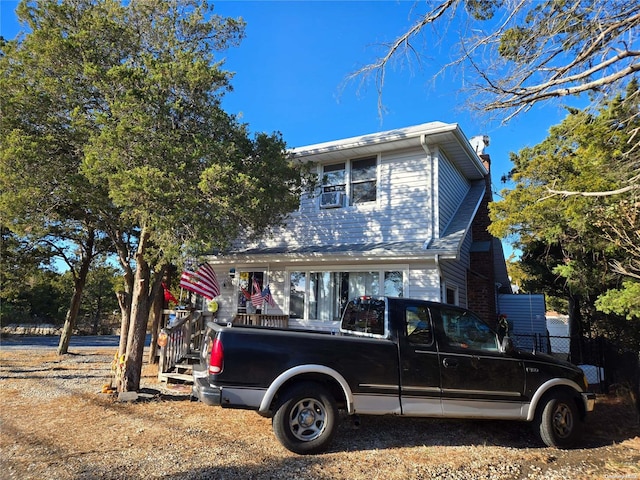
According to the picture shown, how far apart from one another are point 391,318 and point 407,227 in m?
5.24

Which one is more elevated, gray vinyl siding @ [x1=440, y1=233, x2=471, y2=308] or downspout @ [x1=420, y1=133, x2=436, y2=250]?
downspout @ [x1=420, y1=133, x2=436, y2=250]

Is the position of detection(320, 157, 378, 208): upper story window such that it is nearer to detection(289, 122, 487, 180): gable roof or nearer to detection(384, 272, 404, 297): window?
detection(289, 122, 487, 180): gable roof

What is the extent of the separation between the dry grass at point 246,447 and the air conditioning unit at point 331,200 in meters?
6.19

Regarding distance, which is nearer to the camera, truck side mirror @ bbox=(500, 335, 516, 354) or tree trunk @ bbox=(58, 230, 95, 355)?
truck side mirror @ bbox=(500, 335, 516, 354)

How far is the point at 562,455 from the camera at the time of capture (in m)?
5.11

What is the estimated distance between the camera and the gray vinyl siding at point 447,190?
10.3m

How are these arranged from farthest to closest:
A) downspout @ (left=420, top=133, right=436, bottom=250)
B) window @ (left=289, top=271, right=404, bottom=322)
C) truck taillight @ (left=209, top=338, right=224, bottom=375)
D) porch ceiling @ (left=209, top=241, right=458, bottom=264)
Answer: window @ (left=289, top=271, right=404, bottom=322), downspout @ (left=420, top=133, right=436, bottom=250), porch ceiling @ (left=209, top=241, right=458, bottom=264), truck taillight @ (left=209, top=338, right=224, bottom=375)

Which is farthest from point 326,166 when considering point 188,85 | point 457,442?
point 457,442

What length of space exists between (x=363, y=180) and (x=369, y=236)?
162cm

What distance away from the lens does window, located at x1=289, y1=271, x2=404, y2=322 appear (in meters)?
9.94

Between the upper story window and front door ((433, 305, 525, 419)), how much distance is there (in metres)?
5.92

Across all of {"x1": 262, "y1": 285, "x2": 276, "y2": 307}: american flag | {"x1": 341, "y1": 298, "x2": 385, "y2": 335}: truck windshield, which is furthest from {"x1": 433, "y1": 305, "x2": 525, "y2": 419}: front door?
{"x1": 262, "y1": 285, "x2": 276, "y2": 307}: american flag

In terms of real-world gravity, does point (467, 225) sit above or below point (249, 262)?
above

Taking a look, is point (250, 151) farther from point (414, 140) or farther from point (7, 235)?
point (7, 235)
